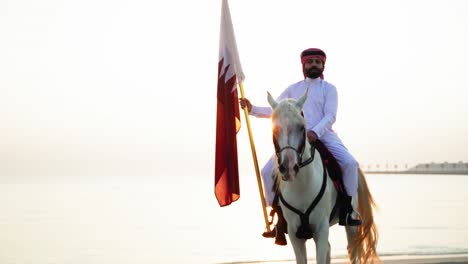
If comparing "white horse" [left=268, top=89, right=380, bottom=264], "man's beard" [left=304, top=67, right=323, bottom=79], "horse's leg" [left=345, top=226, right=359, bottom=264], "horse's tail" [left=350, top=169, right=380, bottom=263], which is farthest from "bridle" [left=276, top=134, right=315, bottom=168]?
"horse's leg" [left=345, top=226, right=359, bottom=264]

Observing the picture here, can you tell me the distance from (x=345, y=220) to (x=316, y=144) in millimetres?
861

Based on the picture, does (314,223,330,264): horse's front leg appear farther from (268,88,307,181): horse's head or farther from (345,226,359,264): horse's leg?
(345,226,359,264): horse's leg

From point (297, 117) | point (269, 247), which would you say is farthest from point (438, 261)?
point (269, 247)

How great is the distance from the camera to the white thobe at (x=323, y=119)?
20.9ft

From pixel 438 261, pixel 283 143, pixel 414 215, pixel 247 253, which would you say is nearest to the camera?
pixel 283 143

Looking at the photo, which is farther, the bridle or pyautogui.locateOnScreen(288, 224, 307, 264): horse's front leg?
pyautogui.locateOnScreen(288, 224, 307, 264): horse's front leg

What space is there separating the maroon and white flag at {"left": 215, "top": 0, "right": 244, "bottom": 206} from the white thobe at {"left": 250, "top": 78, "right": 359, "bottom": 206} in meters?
0.75

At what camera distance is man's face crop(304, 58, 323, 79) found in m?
6.76

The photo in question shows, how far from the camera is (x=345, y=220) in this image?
6.51 metres

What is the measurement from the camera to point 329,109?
21.3 ft

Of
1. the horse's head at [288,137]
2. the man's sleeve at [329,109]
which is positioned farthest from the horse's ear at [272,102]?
the man's sleeve at [329,109]

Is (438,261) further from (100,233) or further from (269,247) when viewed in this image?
(100,233)

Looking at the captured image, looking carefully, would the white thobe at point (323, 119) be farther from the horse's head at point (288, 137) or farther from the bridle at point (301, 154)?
the horse's head at point (288, 137)

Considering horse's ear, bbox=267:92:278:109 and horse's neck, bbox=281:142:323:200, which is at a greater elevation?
→ horse's ear, bbox=267:92:278:109
